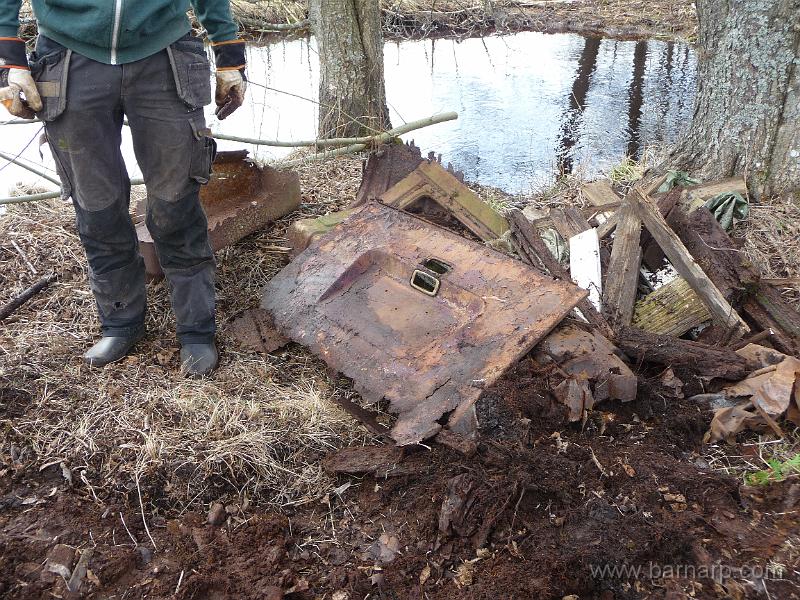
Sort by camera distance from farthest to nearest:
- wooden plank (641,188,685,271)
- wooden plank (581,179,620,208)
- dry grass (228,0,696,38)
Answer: dry grass (228,0,696,38)
wooden plank (581,179,620,208)
wooden plank (641,188,685,271)

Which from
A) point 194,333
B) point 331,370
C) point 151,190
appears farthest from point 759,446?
point 151,190

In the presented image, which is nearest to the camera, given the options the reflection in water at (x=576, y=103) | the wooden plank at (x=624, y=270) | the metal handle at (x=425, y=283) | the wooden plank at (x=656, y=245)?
the metal handle at (x=425, y=283)

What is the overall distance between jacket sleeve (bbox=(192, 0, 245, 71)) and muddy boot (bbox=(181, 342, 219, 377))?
1.34 meters

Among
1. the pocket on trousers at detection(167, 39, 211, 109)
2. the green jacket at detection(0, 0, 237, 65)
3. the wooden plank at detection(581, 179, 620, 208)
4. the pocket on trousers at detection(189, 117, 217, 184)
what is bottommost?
the wooden plank at detection(581, 179, 620, 208)

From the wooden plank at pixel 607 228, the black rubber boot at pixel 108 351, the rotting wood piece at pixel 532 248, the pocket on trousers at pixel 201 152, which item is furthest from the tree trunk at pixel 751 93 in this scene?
the black rubber boot at pixel 108 351

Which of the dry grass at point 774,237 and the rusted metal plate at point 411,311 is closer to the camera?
the rusted metal plate at point 411,311

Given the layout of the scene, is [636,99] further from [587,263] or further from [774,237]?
[587,263]

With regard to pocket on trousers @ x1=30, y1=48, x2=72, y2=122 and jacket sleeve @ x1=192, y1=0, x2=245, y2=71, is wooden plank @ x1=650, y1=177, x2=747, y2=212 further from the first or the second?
pocket on trousers @ x1=30, y1=48, x2=72, y2=122

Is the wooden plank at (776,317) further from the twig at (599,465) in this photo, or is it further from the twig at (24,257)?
the twig at (24,257)

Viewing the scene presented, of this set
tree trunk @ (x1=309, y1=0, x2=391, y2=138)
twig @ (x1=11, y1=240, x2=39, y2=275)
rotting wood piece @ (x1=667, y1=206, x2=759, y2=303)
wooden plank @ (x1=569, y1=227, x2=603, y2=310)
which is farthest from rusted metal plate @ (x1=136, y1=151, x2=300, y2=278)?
rotting wood piece @ (x1=667, y1=206, x2=759, y2=303)

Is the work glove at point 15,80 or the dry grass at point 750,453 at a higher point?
the work glove at point 15,80

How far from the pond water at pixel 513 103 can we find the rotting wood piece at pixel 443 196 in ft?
5.49

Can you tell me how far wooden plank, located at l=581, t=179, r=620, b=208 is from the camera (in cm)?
439

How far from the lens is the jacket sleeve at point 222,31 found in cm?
291
